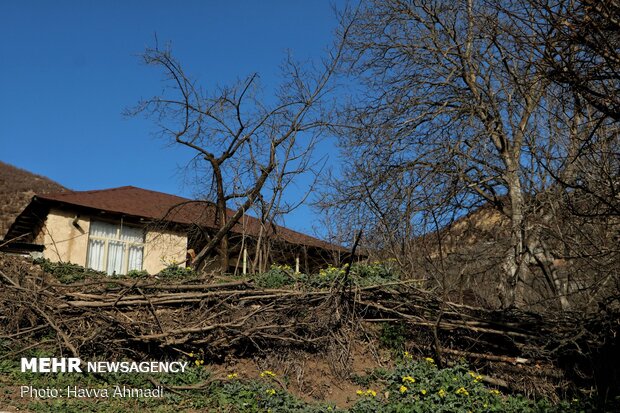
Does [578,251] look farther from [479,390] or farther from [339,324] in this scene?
[339,324]

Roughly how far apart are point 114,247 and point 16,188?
96.2 ft

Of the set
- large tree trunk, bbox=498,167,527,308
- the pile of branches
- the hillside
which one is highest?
the hillside

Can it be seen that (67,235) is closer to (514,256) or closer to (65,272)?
(65,272)

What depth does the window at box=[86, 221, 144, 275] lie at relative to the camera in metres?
20.5

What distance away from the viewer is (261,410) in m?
7.96

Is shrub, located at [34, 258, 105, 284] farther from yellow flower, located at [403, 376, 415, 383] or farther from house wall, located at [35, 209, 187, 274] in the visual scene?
house wall, located at [35, 209, 187, 274]

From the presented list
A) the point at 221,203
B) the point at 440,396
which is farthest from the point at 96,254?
the point at 440,396

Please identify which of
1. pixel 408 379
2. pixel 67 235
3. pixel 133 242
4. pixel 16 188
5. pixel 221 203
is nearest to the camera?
pixel 408 379

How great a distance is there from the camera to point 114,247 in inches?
827

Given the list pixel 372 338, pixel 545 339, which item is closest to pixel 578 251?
pixel 545 339

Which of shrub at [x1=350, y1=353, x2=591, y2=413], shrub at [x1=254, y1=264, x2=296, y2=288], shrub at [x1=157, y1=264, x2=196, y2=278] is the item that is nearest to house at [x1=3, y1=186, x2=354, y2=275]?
shrub at [x1=157, y1=264, x2=196, y2=278]

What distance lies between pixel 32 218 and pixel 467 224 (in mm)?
14412

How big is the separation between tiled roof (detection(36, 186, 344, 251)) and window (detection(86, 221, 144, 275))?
698 millimetres

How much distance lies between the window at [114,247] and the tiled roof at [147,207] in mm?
698
